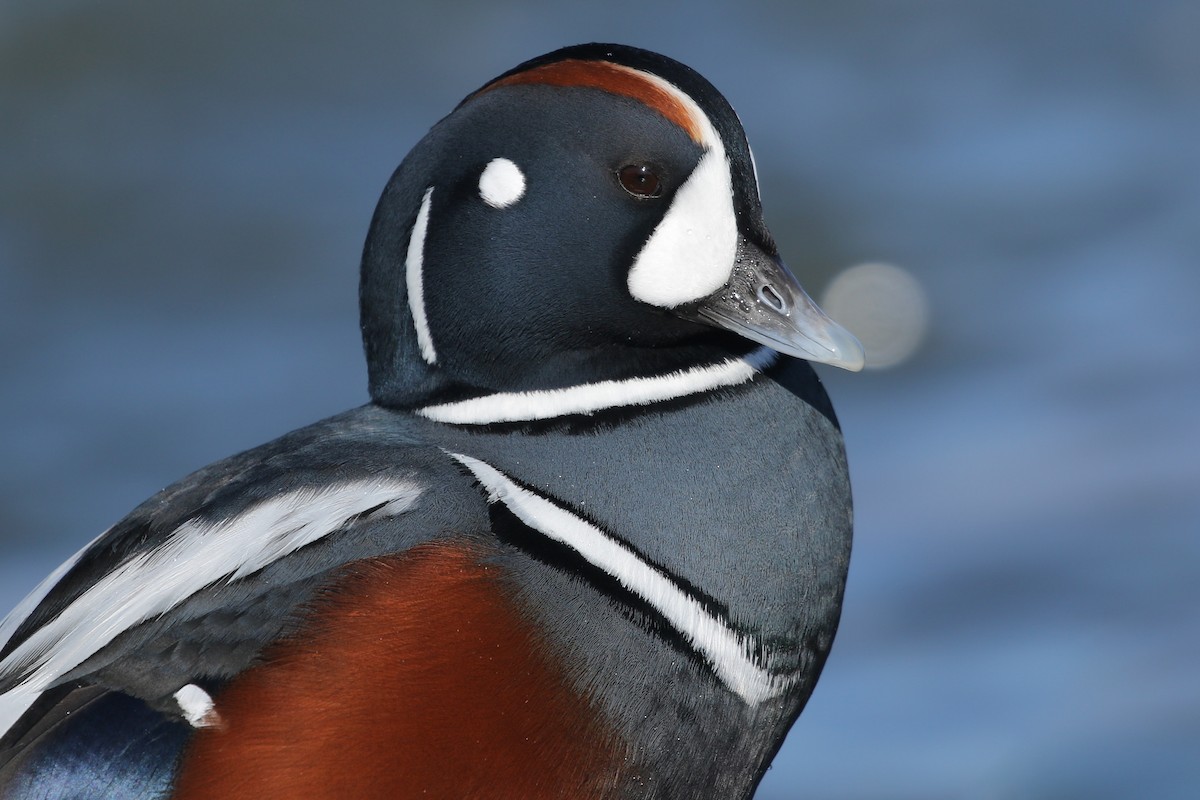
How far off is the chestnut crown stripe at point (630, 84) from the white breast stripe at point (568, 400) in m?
0.44

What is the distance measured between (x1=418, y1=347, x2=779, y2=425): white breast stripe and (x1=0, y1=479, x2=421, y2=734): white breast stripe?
0.25 metres

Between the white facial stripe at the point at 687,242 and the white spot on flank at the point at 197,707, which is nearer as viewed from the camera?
the white spot on flank at the point at 197,707

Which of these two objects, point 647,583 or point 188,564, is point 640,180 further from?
point 188,564

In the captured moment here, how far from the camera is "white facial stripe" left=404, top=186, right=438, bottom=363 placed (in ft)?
10.0

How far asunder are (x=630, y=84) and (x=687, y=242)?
296mm

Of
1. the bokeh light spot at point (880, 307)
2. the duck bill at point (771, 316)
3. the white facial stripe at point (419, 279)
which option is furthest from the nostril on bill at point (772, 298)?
the bokeh light spot at point (880, 307)

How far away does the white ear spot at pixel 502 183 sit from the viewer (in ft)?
9.87

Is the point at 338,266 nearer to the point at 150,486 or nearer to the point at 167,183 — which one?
the point at 167,183

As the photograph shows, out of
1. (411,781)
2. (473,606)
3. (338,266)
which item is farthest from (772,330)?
(338,266)

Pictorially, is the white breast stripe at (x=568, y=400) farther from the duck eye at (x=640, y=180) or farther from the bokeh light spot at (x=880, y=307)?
the bokeh light spot at (x=880, y=307)

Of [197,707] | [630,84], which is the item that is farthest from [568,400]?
[197,707]

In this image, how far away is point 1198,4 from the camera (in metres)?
9.16

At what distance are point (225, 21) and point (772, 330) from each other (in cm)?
617

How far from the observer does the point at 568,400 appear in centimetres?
302
